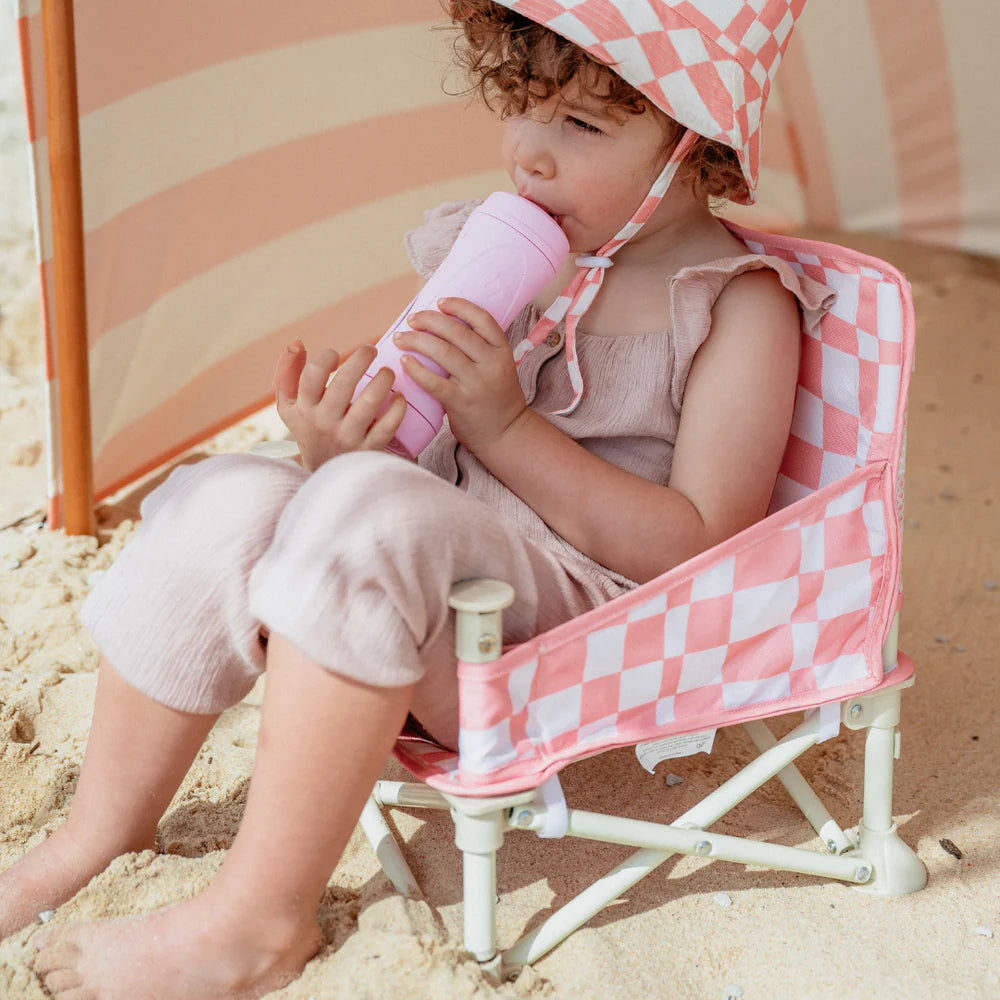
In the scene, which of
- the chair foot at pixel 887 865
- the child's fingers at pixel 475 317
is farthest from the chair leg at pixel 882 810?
the child's fingers at pixel 475 317

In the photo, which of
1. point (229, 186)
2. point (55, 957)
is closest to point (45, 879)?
point (55, 957)

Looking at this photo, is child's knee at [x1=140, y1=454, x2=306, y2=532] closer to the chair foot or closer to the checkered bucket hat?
the checkered bucket hat

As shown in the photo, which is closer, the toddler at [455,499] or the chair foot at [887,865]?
the toddler at [455,499]

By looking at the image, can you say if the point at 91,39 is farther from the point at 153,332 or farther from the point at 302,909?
the point at 302,909

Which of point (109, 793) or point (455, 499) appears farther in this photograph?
point (109, 793)

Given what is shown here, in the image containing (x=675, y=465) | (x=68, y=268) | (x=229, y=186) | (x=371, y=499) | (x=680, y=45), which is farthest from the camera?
(x=229, y=186)

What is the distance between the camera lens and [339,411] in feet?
3.99

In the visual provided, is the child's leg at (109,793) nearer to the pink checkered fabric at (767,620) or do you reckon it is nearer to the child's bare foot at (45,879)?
the child's bare foot at (45,879)

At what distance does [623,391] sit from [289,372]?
0.35 meters

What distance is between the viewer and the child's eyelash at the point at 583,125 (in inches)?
50.6

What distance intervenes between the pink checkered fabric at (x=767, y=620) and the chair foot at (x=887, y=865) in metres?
0.19

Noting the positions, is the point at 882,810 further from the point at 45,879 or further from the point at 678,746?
the point at 45,879

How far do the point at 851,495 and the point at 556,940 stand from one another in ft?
1.68

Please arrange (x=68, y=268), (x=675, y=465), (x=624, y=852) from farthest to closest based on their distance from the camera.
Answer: (x=68, y=268)
(x=624, y=852)
(x=675, y=465)
